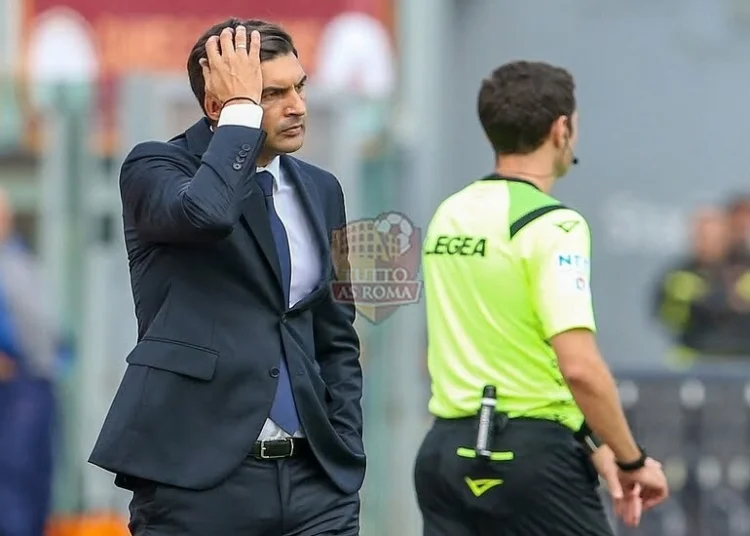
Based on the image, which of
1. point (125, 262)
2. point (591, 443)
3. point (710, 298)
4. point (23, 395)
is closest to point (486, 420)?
point (591, 443)

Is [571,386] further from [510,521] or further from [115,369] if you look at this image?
[115,369]

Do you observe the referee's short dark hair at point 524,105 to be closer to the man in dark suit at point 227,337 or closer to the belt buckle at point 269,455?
the man in dark suit at point 227,337

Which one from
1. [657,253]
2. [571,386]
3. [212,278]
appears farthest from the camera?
[657,253]

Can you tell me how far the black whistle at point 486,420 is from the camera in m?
5.18

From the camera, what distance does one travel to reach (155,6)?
14180 mm

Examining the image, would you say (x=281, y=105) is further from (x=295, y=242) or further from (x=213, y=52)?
(x=295, y=242)

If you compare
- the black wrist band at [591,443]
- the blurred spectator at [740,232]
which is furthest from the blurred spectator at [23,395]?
the black wrist band at [591,443]

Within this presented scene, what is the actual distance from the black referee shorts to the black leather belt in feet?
2.81

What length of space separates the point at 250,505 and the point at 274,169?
30.5 inches

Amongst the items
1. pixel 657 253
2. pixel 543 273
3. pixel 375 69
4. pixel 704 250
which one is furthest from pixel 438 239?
pixel 657 253

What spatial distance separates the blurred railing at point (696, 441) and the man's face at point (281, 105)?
5121 mm

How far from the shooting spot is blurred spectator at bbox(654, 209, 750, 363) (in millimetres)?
10797

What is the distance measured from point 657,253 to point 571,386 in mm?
12568

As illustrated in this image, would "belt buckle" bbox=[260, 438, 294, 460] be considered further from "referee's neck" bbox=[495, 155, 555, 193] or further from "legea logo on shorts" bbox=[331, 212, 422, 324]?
"referee's neck" bbox=[495, 155, 555, 193]
